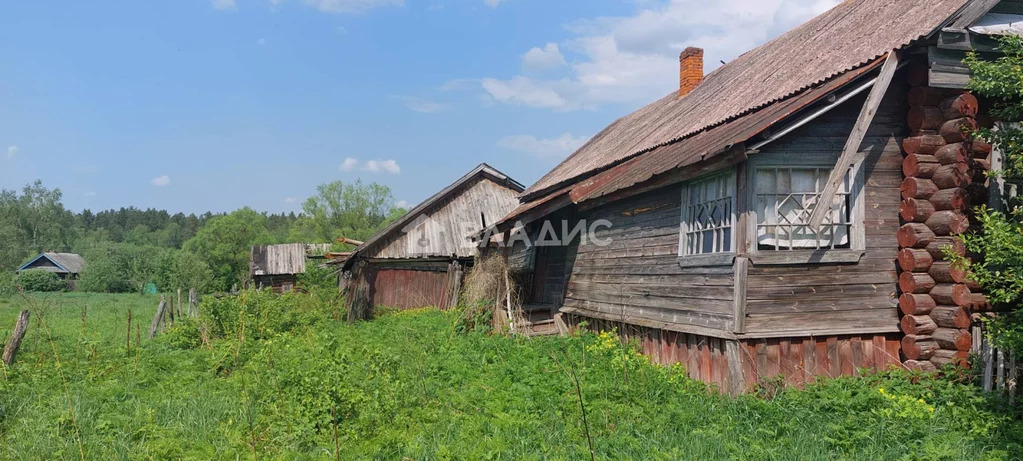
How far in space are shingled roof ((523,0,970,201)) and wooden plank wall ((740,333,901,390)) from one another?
3.12 meters

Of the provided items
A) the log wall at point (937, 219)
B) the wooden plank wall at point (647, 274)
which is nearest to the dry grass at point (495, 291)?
the wooden plank wall at point (647, 274)

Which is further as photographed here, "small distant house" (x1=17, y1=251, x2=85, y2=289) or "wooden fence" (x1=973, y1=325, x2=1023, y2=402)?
"small distant house" (x1=17, y1=251, x2=85, y2=289)

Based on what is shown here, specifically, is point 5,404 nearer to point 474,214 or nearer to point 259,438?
point 259,438

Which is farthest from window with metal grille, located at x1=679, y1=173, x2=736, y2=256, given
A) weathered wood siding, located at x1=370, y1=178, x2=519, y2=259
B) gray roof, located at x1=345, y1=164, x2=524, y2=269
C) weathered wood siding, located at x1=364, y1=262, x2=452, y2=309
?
weathered wood siding, located at x1=364, y1=262, x2=452, y2=309

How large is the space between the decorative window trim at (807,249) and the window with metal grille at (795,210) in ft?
0.16

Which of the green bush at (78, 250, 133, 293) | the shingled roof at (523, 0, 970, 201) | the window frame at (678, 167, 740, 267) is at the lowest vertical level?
the green bush at (78, 250, 133, 293)

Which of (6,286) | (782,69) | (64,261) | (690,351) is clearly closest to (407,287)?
(690,351)

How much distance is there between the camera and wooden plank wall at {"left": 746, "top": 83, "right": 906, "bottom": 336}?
7.72 m

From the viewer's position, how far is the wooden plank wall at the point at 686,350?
26.6 ft

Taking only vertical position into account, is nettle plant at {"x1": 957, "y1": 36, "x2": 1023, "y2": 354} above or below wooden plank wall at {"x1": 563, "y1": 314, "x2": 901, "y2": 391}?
above

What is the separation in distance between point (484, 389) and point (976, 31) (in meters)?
6.76

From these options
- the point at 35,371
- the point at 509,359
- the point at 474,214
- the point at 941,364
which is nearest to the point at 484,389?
the point at 509,359

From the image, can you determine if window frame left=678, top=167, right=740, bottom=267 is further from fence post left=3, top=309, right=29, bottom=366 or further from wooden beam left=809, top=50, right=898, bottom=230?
fence post left=3, top=309, right=29, bottom=366

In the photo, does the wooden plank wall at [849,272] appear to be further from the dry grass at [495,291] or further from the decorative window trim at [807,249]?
the dry grass at [495,291]
